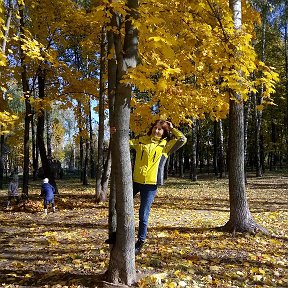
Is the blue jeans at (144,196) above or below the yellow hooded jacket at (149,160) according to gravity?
below

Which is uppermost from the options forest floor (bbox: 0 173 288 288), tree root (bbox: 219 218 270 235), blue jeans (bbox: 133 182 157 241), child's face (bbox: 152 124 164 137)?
child's face (bbox: 152 124 164 137)

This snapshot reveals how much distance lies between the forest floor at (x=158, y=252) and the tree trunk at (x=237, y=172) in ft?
1.06

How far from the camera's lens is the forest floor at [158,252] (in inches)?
177

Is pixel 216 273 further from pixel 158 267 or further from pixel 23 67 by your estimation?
pixel 23 67

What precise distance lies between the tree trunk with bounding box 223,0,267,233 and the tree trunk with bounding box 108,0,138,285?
3546 mm

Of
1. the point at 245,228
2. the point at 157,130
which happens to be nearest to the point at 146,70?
the point at 157,130

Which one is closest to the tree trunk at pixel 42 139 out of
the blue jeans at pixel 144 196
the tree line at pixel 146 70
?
the tree line at pixel 146 70

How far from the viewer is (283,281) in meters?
4.51

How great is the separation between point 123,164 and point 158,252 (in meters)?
2.16

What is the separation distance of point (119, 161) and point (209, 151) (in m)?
43.2

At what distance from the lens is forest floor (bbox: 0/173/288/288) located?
14.8ft

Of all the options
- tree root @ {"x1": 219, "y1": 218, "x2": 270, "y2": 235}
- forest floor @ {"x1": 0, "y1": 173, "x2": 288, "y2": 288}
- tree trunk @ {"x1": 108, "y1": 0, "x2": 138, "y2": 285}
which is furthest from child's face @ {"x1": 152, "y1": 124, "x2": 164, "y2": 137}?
tree root @ {"x1": 219, "y1": 218, "x2": 270, "y2": 235}

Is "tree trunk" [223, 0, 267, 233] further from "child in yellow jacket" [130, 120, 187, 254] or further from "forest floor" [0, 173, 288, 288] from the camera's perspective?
"child in yellow jacket" [130, 120, 187, 254]

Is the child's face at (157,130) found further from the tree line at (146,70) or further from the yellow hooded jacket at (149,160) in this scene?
the tree line at (146,70)
